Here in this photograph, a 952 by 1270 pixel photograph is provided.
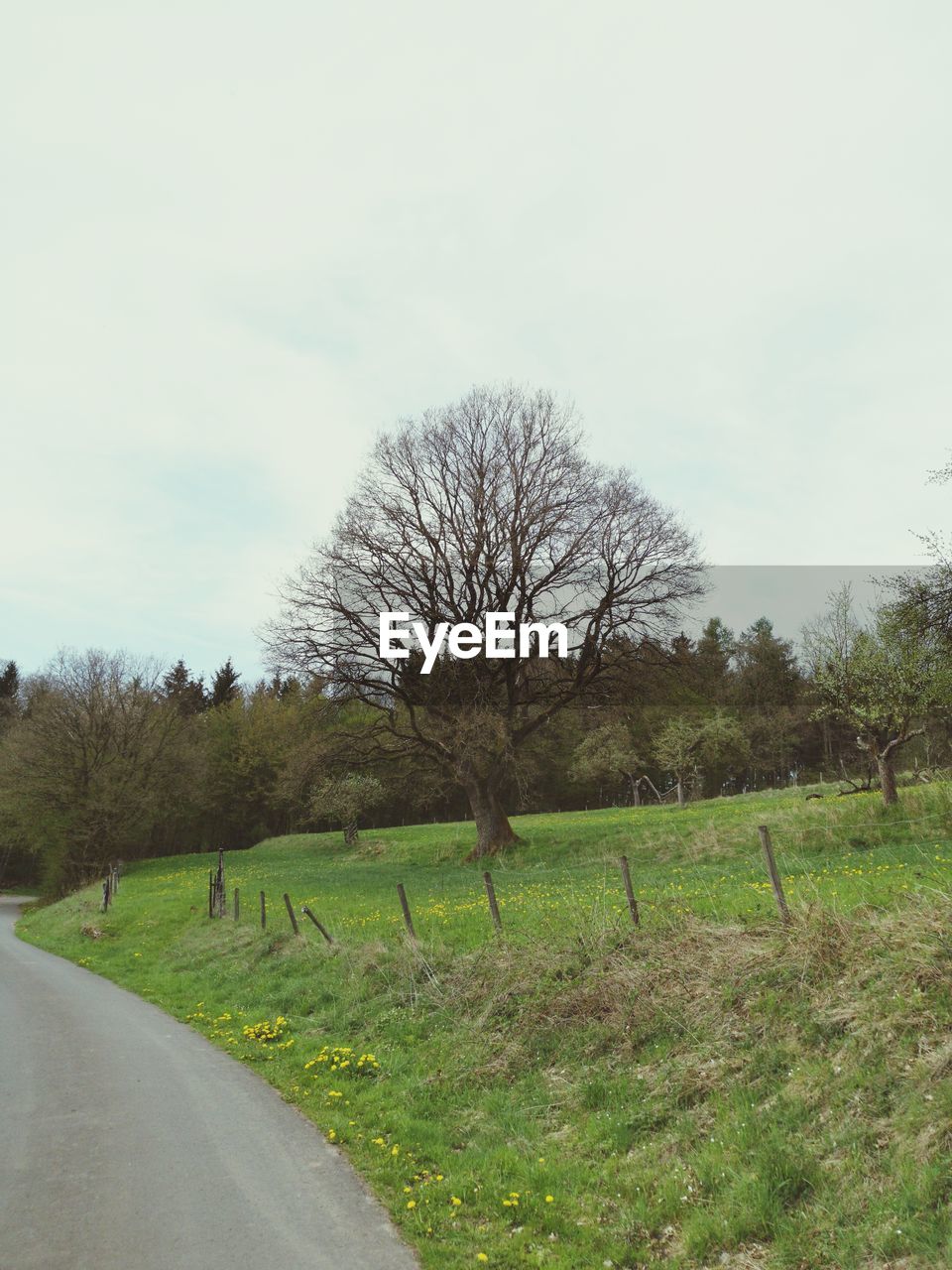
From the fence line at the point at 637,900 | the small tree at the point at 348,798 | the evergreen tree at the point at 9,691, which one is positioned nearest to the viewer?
the fence line at the point at 637,900

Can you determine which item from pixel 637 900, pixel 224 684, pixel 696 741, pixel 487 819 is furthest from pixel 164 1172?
pixel 224 684

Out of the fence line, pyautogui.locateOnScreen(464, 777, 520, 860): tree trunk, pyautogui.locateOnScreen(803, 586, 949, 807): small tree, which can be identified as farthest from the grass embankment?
pyautogui.locateOnScreen(464, 777, 520, 860): tree trunk

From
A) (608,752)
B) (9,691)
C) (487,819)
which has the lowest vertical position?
(487,819)

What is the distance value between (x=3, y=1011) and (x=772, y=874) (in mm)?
13744

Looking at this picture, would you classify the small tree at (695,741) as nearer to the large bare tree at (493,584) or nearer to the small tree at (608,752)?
the small tree at (608,752)

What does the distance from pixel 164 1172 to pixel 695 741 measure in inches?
2235

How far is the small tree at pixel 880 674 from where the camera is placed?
23328 millimetres

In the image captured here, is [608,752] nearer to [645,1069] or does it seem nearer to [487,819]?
[487,819]

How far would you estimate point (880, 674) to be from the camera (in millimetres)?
26906

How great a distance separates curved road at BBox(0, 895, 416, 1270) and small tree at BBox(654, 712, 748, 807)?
158ft

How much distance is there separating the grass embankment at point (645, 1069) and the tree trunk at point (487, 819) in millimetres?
14975

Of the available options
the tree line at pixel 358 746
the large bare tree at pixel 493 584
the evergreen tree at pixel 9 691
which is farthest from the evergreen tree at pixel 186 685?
the large bare tree at pixel 493 584

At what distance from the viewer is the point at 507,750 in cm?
2945

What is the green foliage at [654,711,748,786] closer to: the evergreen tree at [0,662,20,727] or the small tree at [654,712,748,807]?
the small tree at [654,712,748,807]
